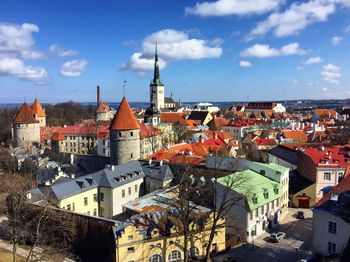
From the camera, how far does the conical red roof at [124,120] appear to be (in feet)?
113

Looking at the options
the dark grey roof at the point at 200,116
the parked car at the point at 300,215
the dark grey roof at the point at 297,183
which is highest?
the dark grey roof at the point at 200,116

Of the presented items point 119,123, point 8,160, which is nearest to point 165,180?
point 119,123

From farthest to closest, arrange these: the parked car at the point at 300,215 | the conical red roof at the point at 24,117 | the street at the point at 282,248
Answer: the conical red roof at the point at 24,117, the parked car at the point at 300,215, the street at the point at 282,248

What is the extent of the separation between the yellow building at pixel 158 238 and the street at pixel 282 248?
1.62 meters

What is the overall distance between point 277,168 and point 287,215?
147 inches

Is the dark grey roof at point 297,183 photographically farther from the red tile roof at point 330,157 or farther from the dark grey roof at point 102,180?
the dark grey roof at point 102,180

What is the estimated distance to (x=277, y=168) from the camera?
28.9 metres

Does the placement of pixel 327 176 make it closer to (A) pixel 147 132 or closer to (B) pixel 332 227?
(B) pixel 332 227

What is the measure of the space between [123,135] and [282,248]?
1827 cm

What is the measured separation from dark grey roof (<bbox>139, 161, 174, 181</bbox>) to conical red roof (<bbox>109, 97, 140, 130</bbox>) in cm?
393

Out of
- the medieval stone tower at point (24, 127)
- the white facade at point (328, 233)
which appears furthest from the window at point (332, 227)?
the medieval stone tower at point (24, 127)

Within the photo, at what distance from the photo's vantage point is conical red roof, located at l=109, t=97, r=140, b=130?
3450 centimetres

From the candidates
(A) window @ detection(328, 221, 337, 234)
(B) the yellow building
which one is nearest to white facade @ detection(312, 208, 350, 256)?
(A) window @ detection(328, 221, 337, 234)

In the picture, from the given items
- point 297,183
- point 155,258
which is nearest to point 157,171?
point 155,258
